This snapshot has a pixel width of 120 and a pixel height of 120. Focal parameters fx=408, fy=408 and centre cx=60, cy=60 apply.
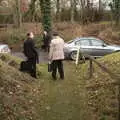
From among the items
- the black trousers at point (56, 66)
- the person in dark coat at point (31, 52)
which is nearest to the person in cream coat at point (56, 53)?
the black trousers at point (56, 66)

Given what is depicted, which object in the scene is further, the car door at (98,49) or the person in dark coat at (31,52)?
the car door at (98,49)

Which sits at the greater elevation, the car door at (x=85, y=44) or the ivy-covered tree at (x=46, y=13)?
the ivy-covered tree at (x=46, y=13)

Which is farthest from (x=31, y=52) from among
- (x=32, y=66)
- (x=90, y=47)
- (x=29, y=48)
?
(x=90, y=47)

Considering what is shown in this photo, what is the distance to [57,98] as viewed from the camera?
12133 millimetres

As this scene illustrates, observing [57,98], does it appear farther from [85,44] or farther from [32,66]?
[85,44]

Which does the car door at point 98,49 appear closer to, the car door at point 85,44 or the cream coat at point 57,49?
the car door at point 85,44

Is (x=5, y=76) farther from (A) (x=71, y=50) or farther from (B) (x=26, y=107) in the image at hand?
(A) (x=71, y=50)

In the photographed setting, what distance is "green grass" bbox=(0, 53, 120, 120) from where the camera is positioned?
9773mm

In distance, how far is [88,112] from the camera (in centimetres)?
1027

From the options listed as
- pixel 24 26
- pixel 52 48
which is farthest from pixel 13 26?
pixel 52 48

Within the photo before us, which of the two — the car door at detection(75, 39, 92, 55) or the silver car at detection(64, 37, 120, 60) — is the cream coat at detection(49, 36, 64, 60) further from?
the car door at detection(75, 39, 92, 55)

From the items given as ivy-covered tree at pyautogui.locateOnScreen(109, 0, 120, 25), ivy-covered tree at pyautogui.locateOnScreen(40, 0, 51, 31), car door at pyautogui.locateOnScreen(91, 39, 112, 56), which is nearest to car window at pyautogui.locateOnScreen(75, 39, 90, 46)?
car door at pyautogui.locateOnScreen(91, 39, 112, 56)

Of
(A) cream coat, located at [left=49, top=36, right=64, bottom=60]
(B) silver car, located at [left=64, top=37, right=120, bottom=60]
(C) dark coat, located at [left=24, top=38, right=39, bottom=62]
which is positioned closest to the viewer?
(C) dark coat, located at [left=24, top=38, right=39, bottom=62]

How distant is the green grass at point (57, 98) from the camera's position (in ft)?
32.1
